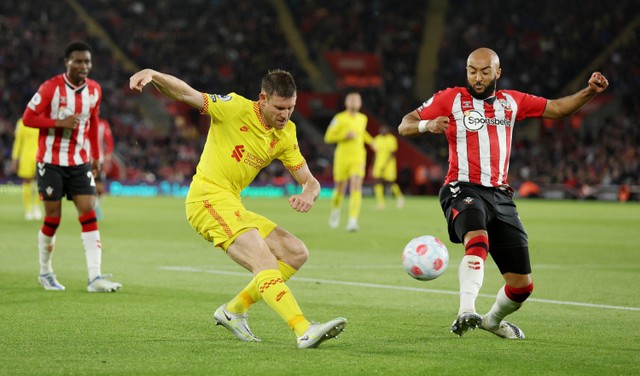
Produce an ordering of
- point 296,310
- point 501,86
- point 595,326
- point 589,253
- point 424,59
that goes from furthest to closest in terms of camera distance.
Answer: point 424,59, point 501,86, point 589,253, point 595,326, point 296,310

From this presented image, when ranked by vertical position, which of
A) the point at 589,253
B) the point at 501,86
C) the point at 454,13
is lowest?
the point at 589,253

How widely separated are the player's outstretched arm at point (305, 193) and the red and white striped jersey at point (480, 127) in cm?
106

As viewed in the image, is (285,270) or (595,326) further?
(595,326)

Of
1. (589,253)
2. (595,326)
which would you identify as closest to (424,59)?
(589,253)

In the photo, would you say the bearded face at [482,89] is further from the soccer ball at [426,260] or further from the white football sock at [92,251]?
the white football sock at [92,251]

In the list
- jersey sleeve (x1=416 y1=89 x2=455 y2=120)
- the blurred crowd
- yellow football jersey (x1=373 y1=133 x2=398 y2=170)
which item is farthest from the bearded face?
the blurred crowd

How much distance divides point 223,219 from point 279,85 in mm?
1044

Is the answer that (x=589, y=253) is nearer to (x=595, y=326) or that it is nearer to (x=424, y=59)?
(x=595, y=326)

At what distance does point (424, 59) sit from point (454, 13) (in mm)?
2601

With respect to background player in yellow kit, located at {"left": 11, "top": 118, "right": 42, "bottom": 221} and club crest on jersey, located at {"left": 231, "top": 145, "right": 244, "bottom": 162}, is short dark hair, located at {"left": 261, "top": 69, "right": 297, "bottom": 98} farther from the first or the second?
background player in yellow kit, located at {"left": 11, "top": 118, "right": 42, "bottom": 221}

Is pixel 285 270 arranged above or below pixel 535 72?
below

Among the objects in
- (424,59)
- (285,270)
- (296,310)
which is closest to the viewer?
(296,310)

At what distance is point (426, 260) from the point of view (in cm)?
755

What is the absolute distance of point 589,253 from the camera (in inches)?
600
